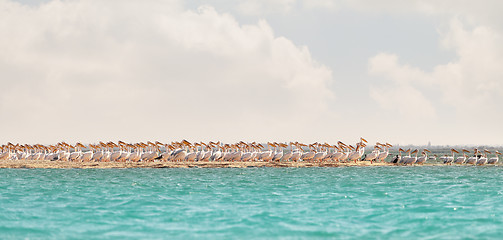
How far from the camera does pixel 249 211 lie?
23.1 meters

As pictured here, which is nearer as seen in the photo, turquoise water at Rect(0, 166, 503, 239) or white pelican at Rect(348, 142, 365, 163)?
turquoise water at Rect(0, 166, 503, 239)

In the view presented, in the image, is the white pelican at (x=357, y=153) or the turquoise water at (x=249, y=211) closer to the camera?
the turquoise water at (x=249, y=211)

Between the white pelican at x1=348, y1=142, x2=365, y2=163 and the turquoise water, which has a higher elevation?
the white pelican at x1=348, y1=142, x2=365, y2=163

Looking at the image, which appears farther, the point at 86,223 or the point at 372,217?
the point at 372,217

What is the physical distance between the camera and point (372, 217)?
21.4 m

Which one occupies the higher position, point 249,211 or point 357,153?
point 357,153

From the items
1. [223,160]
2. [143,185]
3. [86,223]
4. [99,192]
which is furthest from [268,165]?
[86,223]

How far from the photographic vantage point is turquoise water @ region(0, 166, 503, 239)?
1850 centimetres

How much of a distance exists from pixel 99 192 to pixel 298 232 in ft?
52.9

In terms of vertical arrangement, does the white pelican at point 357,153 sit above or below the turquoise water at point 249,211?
above

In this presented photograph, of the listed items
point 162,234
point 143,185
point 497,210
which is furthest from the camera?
point 143,185

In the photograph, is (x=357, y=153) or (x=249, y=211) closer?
(x=249, y=211)

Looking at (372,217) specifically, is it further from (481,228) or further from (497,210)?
(497,210)

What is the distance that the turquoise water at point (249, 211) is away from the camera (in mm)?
18500
